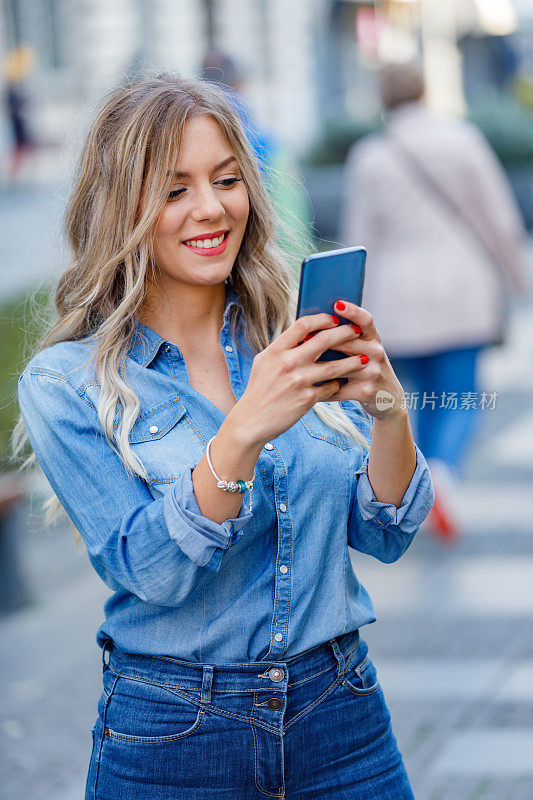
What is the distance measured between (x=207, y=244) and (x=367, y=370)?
1.36ft

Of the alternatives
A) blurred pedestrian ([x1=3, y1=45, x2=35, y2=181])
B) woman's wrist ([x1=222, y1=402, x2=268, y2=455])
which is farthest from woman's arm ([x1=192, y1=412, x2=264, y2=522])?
blurred pedestrian ([x1=3, y1=45, x2=35, y2=181])

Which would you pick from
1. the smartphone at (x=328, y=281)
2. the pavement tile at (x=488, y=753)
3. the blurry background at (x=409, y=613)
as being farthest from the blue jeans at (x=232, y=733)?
the pavement tile at (x=488, y=753)

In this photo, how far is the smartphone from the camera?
1.70 metres

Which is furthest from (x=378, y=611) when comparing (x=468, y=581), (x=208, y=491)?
(x=208, y=491)

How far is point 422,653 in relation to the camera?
4355mm

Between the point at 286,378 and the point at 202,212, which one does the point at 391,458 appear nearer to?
the point at 286,378

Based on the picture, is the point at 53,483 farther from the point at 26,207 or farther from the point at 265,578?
the point at 26,207

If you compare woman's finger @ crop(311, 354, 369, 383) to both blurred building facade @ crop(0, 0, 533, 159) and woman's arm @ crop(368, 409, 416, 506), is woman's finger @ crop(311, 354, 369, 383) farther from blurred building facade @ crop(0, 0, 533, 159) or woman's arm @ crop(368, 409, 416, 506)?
blurred building facade @ crop(0, 0, 533, 159)

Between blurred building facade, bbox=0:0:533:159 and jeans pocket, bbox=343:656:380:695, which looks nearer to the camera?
jeans pocket, bbox=343:656:380:695

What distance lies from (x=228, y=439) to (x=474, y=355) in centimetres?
390

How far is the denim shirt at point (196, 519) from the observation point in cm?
179

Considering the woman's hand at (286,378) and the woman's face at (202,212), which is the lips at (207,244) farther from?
the woman's hand at (286,378)

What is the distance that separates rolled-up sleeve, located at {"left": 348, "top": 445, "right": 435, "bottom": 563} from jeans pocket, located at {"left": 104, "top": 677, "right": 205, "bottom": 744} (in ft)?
1.40

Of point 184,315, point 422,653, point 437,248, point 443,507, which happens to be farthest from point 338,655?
point 437,248
